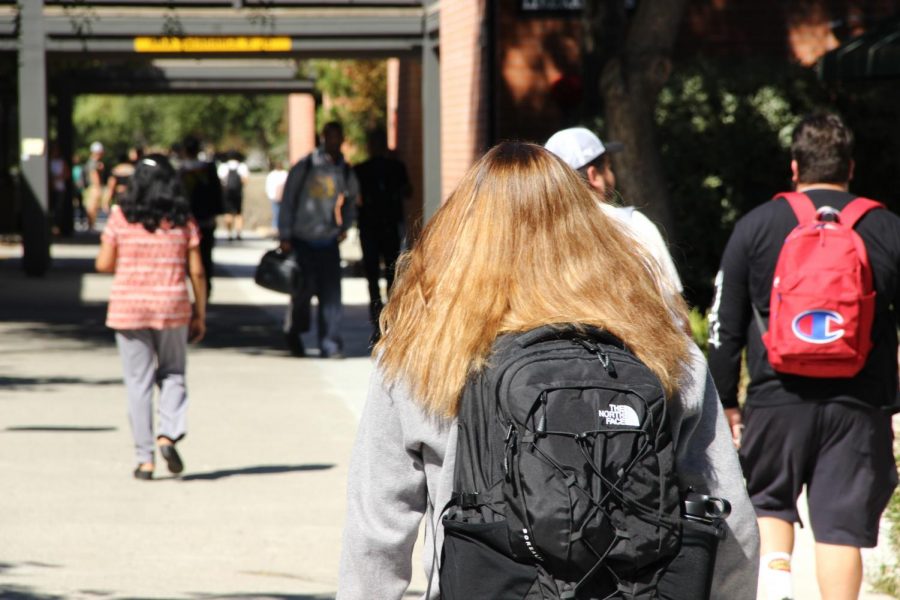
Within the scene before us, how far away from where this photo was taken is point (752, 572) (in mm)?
2621

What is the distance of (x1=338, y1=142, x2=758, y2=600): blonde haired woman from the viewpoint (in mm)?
2459

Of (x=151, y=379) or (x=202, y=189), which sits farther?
(x=202, y=189)

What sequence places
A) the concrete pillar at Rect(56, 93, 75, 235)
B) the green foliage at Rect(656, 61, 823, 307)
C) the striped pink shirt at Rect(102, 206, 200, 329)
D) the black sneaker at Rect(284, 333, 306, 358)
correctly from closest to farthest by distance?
1. the striped pink shirt at Rect(102, 206, 200, 329)
2. the black sneaker at Rect(284, 333, 306, 358)
3. the green foliage at Rect(656, 61, 823, 307)
4. the concrete pillar at Rect(56, 93, 75, 235)

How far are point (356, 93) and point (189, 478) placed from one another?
22556 millimetres

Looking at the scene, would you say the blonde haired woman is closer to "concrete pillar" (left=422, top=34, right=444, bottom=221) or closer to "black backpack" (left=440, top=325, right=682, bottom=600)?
"black backpack" (left=440, top=325, right=682, bottom=600)

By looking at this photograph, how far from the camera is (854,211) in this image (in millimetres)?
4617

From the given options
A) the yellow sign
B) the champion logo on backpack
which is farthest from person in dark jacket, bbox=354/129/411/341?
the champion logo on backpack

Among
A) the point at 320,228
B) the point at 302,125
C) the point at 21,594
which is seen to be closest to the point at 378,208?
the point at 320,228

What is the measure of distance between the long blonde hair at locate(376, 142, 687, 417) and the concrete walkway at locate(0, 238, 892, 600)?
11.1 ft

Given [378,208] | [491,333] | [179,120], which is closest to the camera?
[491,333]

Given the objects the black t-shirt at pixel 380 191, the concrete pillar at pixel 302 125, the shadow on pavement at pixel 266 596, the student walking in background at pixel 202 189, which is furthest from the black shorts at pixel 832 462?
the concrete pillar at pixel 302 125

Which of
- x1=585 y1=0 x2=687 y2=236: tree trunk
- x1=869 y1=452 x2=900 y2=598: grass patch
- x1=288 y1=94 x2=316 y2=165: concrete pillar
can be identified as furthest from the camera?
x1=288 y1=94 x2=316 y2=165: concrete pillar

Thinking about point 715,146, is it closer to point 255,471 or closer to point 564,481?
point 255,471

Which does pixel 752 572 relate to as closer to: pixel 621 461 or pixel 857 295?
pixel 621 461
